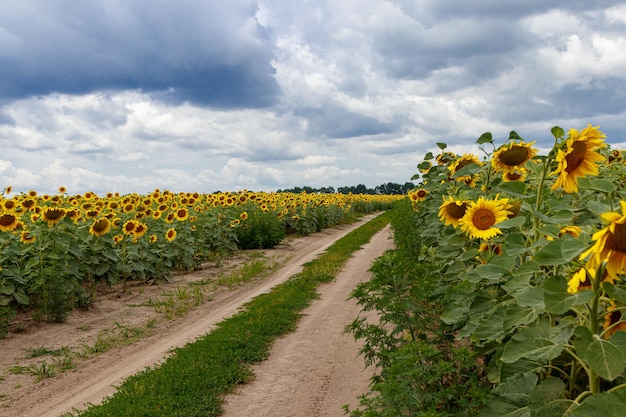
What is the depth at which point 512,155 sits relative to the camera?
467 cm

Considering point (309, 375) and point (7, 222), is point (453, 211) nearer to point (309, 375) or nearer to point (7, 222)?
point (309, 375)

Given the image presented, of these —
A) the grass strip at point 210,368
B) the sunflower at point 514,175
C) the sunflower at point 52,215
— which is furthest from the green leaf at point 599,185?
the sunflower at point 52,215

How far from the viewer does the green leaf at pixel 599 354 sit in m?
2.12

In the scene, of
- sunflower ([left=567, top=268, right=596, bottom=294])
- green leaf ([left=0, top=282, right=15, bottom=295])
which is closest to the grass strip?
green leaf ([left=0, top=282, right=15, bottom=295])

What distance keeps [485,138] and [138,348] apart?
259 inches

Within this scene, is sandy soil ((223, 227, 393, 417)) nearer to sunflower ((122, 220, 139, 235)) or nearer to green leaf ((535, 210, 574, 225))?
green leaf ((535, 210, 574, 225))

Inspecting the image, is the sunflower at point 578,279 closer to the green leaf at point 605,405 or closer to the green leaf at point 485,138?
the green leaf at point 605,405

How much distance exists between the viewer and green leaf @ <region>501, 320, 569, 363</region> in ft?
7.95

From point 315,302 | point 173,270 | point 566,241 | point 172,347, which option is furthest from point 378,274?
point 173,270

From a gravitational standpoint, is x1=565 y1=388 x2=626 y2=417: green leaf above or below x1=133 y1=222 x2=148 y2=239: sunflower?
below

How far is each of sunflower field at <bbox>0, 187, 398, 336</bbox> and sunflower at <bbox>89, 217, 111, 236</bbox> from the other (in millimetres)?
19

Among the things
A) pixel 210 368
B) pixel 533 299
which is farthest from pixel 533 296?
pixel 210 368

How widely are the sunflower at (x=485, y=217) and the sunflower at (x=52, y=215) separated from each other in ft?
26.9

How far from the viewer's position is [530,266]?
2885 mm
